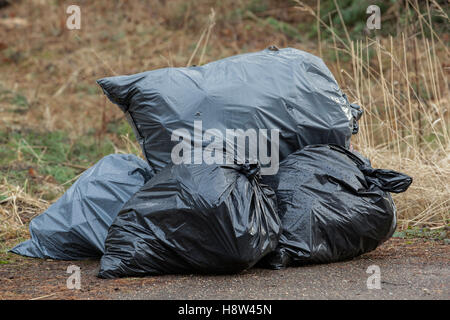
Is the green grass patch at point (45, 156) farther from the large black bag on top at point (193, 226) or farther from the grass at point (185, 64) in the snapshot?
the large black bag on top at point (193, 226)

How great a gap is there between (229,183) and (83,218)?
94cm

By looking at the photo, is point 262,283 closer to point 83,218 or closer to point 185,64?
point 83,218

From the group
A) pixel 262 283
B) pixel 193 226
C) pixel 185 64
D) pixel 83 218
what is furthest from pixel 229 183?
pixel 185 64

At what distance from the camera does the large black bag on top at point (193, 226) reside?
2.57 meters

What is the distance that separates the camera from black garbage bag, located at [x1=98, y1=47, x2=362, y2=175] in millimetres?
3006

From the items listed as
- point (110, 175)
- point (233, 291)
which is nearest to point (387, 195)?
point (233, 291)

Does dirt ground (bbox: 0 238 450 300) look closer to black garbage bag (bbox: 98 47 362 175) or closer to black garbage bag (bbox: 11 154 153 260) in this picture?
black garbage bag (bbox: 11 154 153 260)

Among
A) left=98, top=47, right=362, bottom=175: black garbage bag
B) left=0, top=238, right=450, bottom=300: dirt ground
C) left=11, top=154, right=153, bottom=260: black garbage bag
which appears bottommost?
left=0, top=238, right=450, bottom=300: dirt ground

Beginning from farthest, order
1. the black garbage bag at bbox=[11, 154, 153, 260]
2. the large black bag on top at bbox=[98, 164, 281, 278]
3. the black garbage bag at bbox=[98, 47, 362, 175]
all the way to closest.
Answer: the black garbage bag at bbox=[11, 154, 153, 260]
the black garbage bag at bbox=[98, 47, 362, 175]
the large black bag on top at bbox=[98, 164, 281, 278]

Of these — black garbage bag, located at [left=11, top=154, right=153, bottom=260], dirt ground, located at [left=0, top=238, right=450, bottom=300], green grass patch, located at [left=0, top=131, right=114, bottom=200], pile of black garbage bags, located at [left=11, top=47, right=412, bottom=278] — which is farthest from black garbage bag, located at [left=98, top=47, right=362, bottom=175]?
green grass patch, located at [left=0, top=131, right=114, bottom=200]

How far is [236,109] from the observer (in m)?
3.04

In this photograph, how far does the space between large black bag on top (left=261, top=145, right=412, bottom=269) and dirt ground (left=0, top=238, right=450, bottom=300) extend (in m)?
0.08

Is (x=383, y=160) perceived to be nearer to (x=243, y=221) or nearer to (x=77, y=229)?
(x=243, y=221)

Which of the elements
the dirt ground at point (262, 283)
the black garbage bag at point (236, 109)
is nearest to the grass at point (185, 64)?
the dirt ground at point (262, 283)
